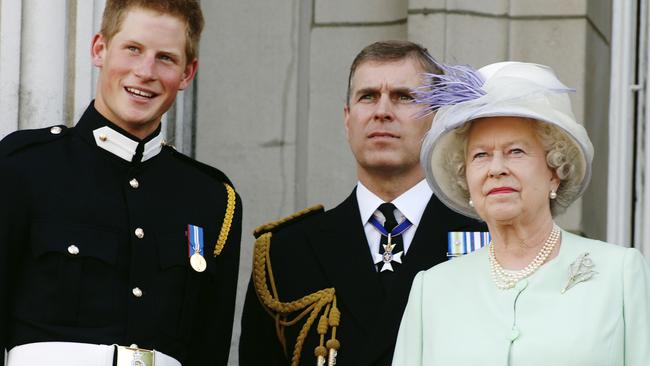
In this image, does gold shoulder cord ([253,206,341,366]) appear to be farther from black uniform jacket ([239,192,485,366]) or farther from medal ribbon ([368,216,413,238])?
medal ribbon ([368,216,413,238])

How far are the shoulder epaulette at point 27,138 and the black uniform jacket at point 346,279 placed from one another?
0.83m

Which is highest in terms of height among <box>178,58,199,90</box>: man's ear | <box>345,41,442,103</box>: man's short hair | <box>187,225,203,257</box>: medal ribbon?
<box>345,41,442,103</box>: man's short hair

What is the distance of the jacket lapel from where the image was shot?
5.21 metres

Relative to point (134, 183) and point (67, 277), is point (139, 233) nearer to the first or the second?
point (134, 183)

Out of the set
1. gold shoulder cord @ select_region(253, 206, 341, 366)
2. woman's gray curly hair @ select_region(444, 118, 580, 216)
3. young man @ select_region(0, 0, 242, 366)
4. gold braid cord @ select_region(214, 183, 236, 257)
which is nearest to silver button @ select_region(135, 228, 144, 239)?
young man @ select_region(0, 0, 242, 366)

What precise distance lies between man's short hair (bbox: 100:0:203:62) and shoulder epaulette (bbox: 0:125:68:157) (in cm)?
30

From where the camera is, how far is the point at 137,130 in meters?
5.01

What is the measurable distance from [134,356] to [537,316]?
109cm

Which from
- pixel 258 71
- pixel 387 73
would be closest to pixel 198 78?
pixel 258 71

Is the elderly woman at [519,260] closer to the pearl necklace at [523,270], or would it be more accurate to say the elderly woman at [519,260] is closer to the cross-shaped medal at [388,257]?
the pearl necklace at [523,270]

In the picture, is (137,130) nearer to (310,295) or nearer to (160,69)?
(160,69)

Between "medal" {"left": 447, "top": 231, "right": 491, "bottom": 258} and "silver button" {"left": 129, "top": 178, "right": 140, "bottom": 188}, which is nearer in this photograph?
"silver button" {"left": 129, "top": 178, "right": 140, "bottom": 188}

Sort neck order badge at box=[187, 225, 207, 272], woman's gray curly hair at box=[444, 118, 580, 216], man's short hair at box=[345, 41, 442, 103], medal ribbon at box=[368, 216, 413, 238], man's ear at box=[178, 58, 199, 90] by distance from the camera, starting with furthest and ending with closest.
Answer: man's short hair at box=[345, 41, 442, 103]
medal ribbon at box=[368, 216, 413, 238]
man's ear at box=[178, 58, 199, 90]
neck order badge at box=[187, 225, 207, 272]
woman's gray curly hair at box=[444, 118, 580, 216]

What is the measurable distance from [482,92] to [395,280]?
837 millimetres
